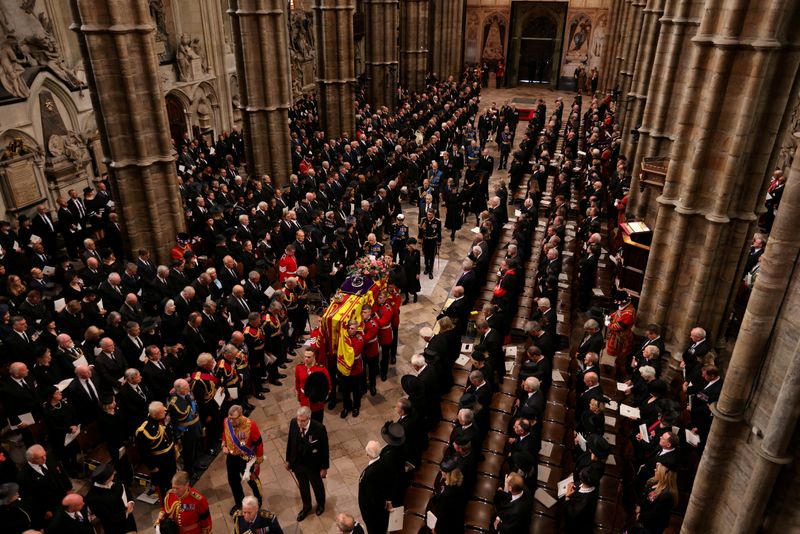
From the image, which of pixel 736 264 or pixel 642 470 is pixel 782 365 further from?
pixel 736 264

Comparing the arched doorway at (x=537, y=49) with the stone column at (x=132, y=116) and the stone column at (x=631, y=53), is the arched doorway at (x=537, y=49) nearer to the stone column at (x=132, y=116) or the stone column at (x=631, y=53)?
the stone column at (x=631, y=53)

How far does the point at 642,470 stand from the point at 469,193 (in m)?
10.9

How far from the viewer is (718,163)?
796 centimetres

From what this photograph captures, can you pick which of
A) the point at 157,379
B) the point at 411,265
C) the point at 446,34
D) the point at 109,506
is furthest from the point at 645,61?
the point at 446,34

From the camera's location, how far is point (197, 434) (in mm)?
7094

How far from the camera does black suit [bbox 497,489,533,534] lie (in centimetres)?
550

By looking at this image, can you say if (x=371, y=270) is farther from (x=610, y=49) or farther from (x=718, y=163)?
Answer: (x=610, y=49)

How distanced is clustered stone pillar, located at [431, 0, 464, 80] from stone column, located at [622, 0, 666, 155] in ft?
68.7

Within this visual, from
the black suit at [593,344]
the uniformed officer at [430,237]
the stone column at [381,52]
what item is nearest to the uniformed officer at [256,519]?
the black suit at [593,344]

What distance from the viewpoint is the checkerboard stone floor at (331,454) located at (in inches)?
277

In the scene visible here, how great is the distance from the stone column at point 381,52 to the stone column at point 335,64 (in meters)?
5.39

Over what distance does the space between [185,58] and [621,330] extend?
58.4 ft

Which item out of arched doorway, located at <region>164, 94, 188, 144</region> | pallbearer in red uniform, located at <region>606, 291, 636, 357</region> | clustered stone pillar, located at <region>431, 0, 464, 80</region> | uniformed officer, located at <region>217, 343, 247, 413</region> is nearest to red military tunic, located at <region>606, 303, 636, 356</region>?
pallbearer in red uniform, located at <region>606, 291, 636, 357</region>

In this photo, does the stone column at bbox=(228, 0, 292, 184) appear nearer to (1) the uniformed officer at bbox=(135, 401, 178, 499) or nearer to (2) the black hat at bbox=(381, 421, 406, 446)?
(1) the uniformed officer at bbox=(135, 401, 178, 499)
